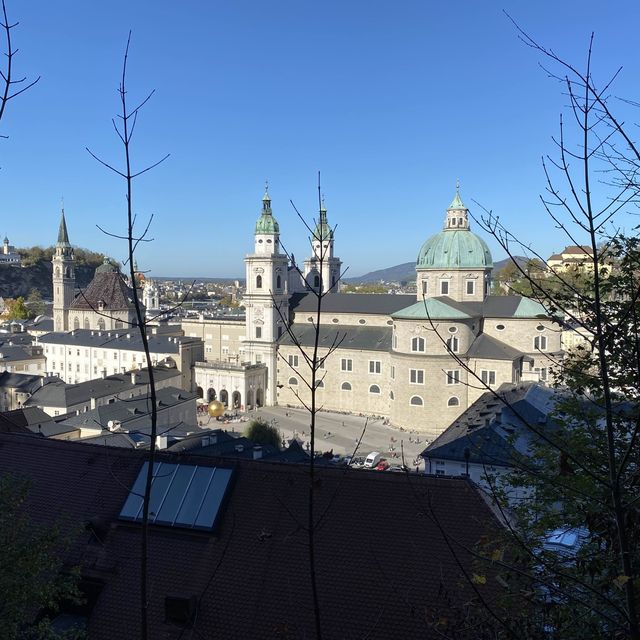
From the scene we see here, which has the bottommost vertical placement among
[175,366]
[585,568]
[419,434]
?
[419,434]

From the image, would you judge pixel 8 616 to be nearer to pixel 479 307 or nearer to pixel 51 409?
pixel 51 409

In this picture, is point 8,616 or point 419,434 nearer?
point 8,616

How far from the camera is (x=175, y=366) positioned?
54.0 metres

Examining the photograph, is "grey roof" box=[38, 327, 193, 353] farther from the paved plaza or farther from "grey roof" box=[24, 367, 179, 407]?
the paved plaza

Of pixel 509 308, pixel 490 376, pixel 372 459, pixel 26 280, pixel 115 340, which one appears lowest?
pixel 372 459

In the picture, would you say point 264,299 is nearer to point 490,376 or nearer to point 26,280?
point 490,376

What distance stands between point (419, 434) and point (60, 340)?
1455 inches

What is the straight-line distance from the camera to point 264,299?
53688 mm

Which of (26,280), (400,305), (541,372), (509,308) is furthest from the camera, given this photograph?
(26,280)

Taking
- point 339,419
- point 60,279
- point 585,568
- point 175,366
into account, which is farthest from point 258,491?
point 60,279

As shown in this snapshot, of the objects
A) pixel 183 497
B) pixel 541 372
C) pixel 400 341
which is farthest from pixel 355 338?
pixel 183 497

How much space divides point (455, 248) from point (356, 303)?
9829 mm

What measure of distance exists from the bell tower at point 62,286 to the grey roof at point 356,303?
36261 millimetres

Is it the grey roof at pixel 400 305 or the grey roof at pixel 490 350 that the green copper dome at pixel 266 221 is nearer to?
the grey roof at pixel 400 305
